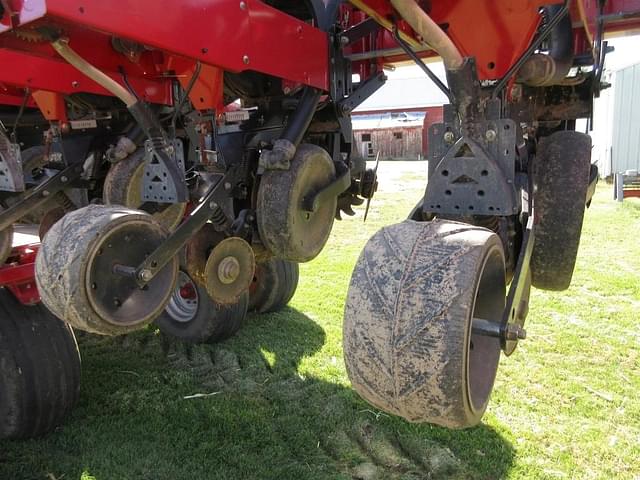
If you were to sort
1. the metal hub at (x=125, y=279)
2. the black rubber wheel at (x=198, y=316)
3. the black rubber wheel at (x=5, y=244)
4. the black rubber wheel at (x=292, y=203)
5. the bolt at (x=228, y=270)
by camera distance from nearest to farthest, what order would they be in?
the metal hub at (x=125, y=279), the black rubber wheel at (x=292, y=203), the bolt at (x=228, y=270), the black rubber wheel at (x=5, y=244), the black rubber wheel at (x=198, y=316)

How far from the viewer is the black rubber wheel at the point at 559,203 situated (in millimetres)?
2420

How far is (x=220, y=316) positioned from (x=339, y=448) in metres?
1.71

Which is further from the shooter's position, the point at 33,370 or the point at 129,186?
the point at 129,186

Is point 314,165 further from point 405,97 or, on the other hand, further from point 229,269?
point 405,97

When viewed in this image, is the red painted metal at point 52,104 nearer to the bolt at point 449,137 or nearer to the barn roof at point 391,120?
the bolt at point 449,137

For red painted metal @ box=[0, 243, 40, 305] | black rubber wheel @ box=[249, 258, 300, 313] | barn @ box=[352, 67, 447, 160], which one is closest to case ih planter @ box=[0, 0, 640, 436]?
red painted metal @ box=[0, 243, 40, 305]

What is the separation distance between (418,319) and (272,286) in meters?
3.67

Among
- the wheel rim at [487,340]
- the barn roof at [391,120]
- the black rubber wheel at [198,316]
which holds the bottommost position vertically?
the black rubber wheel at [198,316]

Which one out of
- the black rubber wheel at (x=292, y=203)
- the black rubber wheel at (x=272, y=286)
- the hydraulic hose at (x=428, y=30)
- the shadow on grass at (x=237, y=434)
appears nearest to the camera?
the hydraulic hose at (x=428, y=30)

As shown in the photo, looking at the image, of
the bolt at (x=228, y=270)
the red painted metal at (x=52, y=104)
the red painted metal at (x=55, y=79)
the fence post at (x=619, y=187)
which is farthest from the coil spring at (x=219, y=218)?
the fence post at (x=619, y=187)

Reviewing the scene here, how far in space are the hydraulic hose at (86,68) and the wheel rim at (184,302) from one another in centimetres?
246

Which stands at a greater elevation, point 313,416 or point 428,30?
point 428,30

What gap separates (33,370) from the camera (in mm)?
3055

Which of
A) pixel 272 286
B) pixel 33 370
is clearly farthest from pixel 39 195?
pixel 272 286
